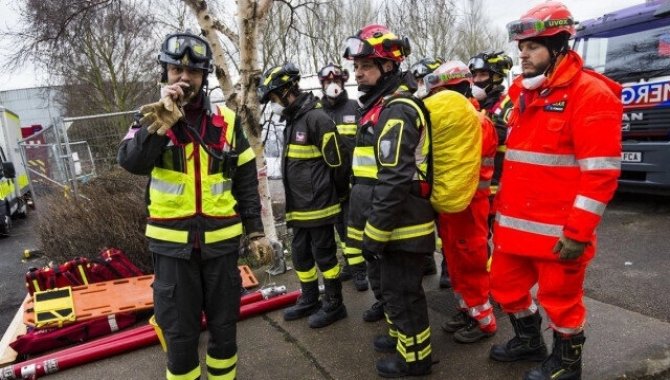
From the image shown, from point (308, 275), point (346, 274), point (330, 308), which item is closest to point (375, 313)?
point (330, 308)

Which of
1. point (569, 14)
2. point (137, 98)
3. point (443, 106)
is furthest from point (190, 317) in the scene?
point (137, 98)

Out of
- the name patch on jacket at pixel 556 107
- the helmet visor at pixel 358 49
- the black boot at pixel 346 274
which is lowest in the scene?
the black boot at pixel 346 274

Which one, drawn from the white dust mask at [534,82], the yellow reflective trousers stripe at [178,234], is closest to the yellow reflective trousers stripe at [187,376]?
the yellow reflective trousers stripe at [178,234]

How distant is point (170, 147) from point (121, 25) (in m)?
5.59

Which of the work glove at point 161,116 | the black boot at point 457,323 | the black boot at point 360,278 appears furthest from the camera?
the black boot at point 360,278

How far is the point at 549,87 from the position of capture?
2539 millimetres

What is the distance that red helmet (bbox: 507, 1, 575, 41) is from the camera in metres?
2.49

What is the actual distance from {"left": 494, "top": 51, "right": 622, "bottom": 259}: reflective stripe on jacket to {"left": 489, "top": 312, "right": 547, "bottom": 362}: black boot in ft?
1.93

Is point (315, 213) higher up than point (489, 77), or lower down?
lower down

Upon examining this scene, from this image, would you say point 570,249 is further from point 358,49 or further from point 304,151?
point 304,151

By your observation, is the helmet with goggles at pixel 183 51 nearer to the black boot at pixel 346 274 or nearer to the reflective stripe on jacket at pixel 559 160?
the reflective stripe on jacket at pixel 559 160

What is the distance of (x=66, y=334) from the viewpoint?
4.00 metres

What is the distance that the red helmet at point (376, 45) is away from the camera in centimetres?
285

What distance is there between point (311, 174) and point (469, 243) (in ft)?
4.46
